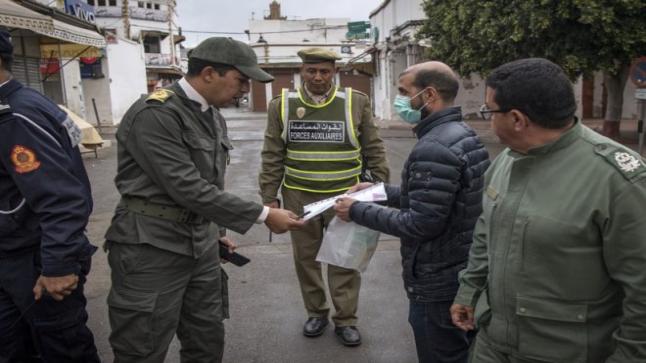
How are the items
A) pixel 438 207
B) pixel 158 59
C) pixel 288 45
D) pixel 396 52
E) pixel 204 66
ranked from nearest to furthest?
pixel 438 207, pixel 204 66, pixel 396 52, pixel 288 45, pixel 158 59

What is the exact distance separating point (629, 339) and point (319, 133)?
245cm

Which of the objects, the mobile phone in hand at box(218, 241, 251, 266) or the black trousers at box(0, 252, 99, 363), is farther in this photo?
the mobile phone in hand at box(218, 241, 251, 266)

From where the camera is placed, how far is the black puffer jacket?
7.27 feet

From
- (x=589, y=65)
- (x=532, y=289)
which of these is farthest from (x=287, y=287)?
(x=589, y=65)

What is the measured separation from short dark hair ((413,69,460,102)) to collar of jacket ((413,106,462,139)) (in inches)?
3.0

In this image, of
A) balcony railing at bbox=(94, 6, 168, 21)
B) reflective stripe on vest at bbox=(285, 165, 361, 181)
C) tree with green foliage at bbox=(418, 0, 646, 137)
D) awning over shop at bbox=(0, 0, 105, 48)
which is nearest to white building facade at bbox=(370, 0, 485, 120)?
tree with green foliage at bbox=(418, 0, 646, 137)

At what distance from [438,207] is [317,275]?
177 cm

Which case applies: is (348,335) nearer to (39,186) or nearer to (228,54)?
(228,54)

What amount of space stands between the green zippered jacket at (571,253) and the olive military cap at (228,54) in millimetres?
1286

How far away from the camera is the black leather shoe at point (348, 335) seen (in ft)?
11.9

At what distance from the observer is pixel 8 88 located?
232 centimetres

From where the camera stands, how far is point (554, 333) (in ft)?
5.61

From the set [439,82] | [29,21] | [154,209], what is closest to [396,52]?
[29,21]

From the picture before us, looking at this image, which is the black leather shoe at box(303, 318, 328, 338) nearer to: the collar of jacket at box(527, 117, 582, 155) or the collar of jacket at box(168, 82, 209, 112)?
the collar of jacket at box(168, 82, 209, 112)
